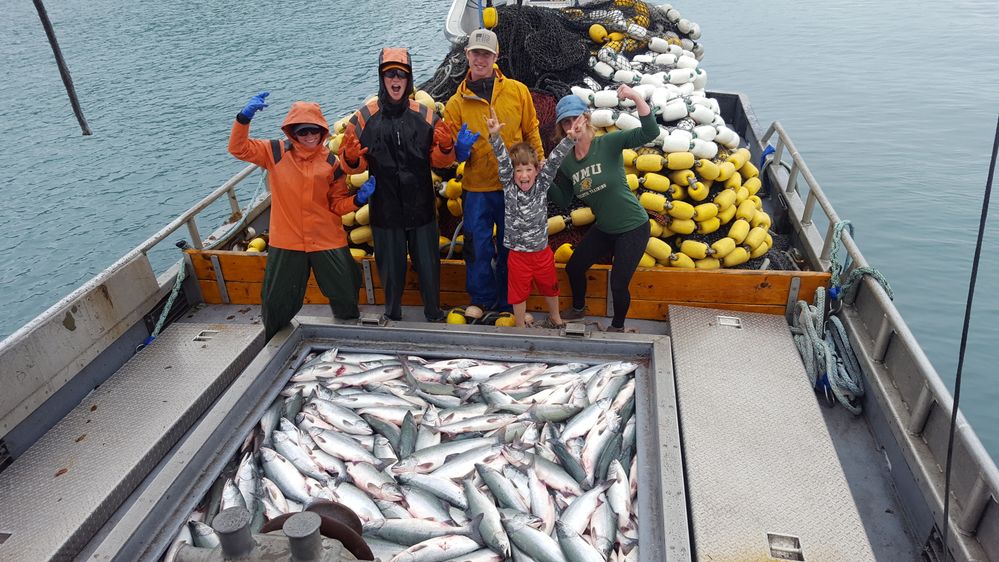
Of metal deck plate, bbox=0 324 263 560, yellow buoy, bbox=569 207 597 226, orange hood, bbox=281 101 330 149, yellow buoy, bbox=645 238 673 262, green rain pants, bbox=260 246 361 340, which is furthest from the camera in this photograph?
yellow buoy, bbox=569 207 597 226

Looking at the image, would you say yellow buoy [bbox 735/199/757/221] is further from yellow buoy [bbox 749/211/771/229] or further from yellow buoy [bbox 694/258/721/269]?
yellow buoy [bbox 694/258/721/269]

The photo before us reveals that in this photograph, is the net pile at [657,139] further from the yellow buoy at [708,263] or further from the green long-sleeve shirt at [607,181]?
the green long-sleeve shirt at [607,181]

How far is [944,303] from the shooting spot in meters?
9.05

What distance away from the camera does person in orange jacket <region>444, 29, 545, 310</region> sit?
474cm

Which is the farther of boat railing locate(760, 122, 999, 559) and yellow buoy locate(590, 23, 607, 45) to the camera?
yellow buoy locate(590, 23, 607, 45)

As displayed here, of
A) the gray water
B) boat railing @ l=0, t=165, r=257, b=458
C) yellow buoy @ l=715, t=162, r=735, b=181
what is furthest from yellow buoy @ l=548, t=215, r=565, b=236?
the gray water

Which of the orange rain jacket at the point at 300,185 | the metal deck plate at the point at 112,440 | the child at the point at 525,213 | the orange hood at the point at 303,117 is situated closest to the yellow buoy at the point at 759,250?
the child at the point at 525,213

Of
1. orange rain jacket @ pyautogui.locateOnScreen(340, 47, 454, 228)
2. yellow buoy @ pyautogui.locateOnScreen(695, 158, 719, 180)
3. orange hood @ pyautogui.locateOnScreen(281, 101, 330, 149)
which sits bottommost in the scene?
yellow buoy @ pyautogui.locateOnScreen(695, 158, 719, 180)

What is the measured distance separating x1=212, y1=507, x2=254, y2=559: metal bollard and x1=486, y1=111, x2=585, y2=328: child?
10.0 feet

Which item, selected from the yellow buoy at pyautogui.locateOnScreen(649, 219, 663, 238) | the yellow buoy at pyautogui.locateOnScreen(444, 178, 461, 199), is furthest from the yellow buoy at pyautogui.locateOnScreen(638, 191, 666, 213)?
the yellow buoy at pyautogui.locateOnScreen(444, 178, 461, 199)

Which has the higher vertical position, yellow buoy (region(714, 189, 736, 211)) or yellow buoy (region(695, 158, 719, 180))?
yellow buoy (region(695, 158, 719, 180))

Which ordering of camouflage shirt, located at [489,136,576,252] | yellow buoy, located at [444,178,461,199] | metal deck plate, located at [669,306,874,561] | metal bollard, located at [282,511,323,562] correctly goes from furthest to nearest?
yellow buoy, located at [444,178,461,199]
camouflage shirt, located at [489,136,576,252]
metal deck plate, located at [669,306,874,561]
metal bollard, located at [282,511,323,562]

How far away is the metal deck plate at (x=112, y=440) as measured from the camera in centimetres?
375

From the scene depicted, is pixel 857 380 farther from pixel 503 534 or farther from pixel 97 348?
pixel 97 348
